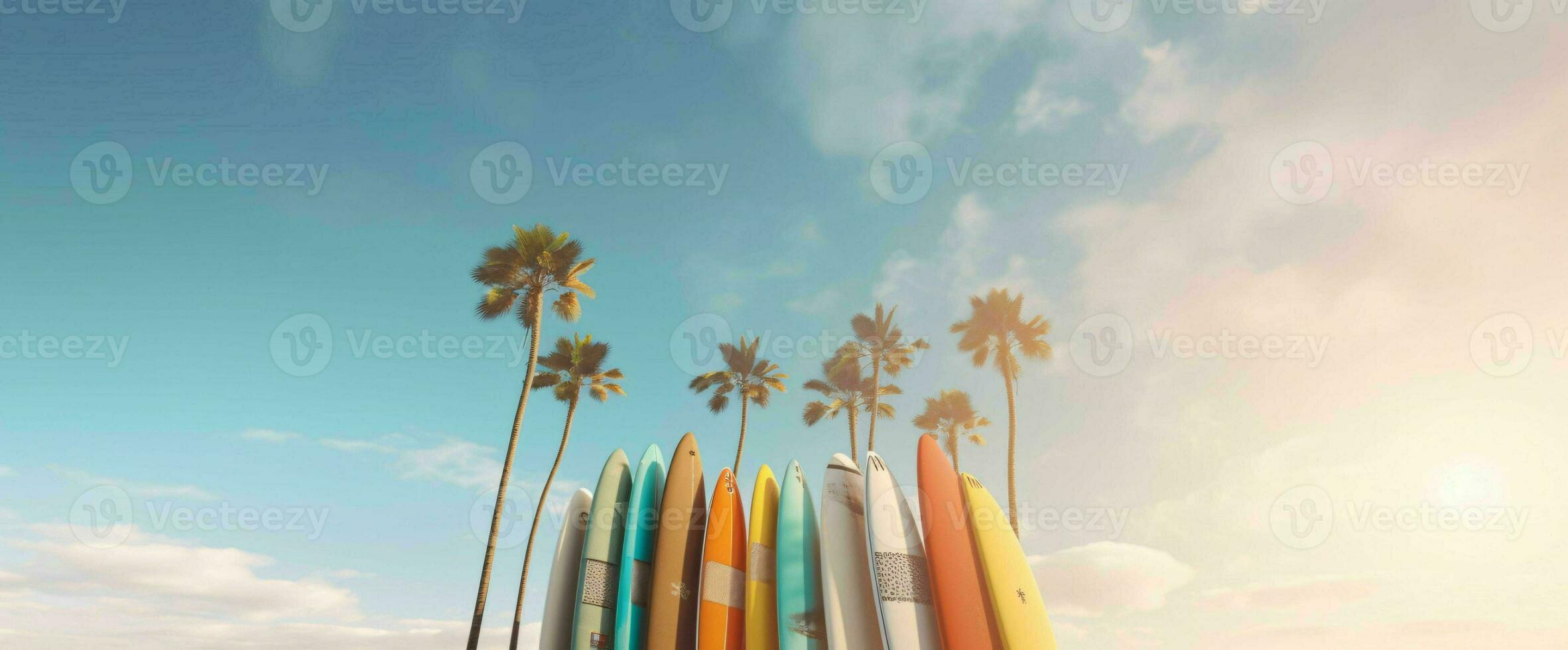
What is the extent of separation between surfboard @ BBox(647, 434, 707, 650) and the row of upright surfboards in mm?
20

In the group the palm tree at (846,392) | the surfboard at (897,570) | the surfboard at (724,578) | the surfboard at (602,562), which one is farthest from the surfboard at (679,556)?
the palm tree at (846,392)

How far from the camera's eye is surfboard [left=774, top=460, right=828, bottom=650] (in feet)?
30.4

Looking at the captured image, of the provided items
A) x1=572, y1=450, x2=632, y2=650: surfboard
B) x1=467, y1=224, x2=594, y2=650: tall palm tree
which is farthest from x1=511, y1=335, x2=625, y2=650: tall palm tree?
x1=572, y1=450, x2=632, y2=650: surfboard

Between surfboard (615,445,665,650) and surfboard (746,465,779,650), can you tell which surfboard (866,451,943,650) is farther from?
surfboard (615,445,665,650)

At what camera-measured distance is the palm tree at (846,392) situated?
2752 cm

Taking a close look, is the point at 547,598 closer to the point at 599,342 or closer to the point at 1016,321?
the point at 599,342

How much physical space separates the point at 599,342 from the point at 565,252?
12.8ft

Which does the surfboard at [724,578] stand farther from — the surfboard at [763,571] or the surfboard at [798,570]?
the surfboard at [798,570]

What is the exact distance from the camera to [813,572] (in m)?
9.93

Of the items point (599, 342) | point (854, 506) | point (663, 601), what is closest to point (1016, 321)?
point (599, 342)

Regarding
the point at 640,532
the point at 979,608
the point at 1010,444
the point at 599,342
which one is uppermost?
the point at 599,342

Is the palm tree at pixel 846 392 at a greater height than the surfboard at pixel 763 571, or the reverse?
the palm tree at pixel 846 392

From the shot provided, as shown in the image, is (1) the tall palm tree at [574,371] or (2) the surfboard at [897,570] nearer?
(2) the surfboard at [897,570]

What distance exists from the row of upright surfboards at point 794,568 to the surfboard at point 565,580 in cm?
2
